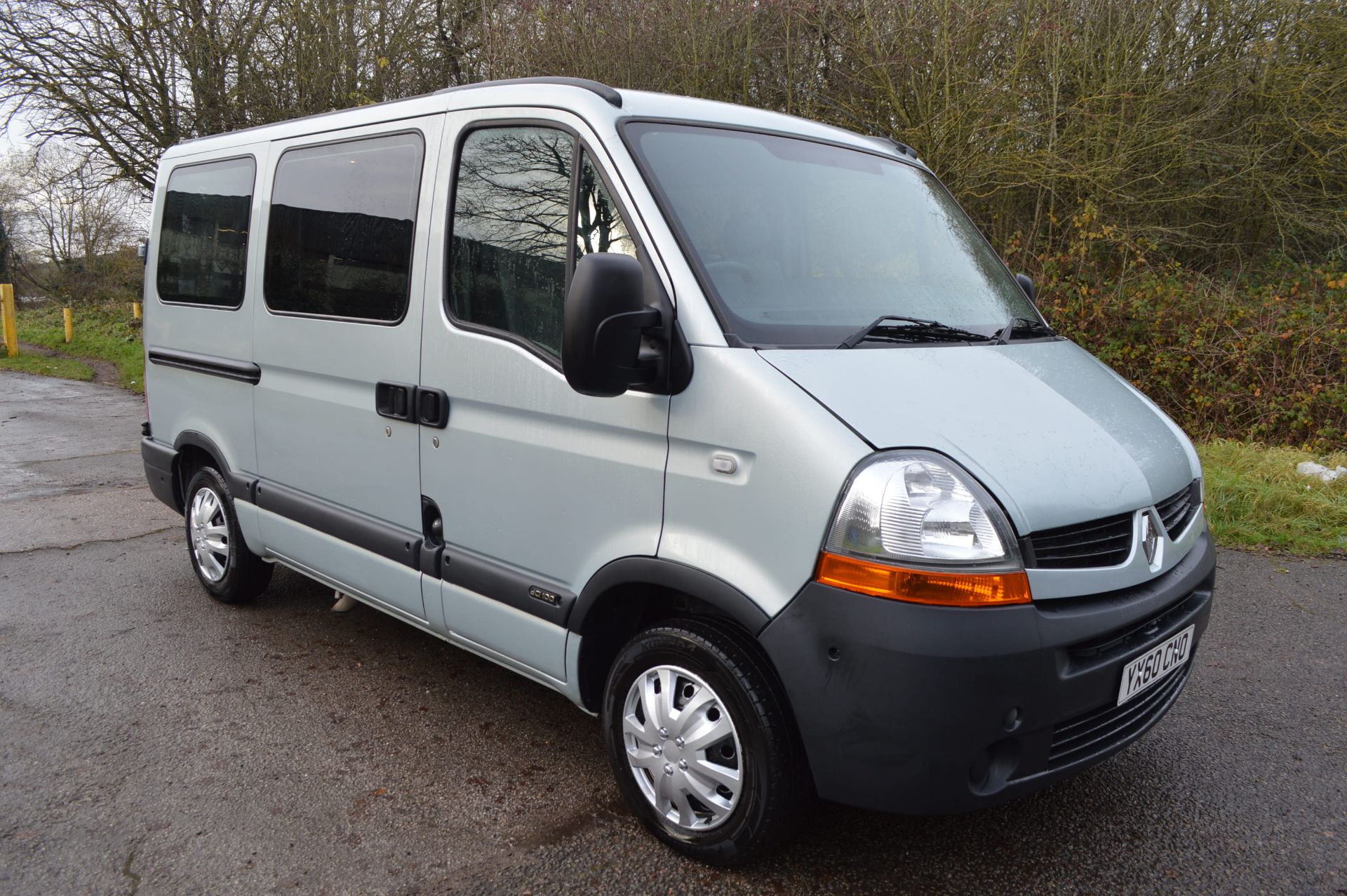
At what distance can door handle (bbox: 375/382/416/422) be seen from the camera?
343 cm

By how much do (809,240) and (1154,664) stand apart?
1.53 meters

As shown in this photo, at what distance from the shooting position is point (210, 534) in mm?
4875

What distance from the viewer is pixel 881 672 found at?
2266mm

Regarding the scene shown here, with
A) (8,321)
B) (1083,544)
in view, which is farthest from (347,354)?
(8,321)

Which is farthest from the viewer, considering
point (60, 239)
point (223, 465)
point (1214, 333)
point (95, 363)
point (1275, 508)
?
point (60, 239)

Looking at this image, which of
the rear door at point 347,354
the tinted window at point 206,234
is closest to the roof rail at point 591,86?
the rear door at point 347,354

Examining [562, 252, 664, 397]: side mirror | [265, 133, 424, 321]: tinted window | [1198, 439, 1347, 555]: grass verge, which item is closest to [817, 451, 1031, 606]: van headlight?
[562, 252, 664, 397]: side mirror

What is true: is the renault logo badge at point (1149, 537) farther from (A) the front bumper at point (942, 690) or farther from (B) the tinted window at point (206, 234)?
(B) the tinted window at point (206, 234)

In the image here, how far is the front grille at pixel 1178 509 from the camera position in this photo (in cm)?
275

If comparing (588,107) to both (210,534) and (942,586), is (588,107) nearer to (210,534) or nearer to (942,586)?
(942,586)

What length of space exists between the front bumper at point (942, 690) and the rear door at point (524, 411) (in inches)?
24.0

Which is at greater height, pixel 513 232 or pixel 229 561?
pixel 513 232

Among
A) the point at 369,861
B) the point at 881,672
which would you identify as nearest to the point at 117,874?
the point at 369,861

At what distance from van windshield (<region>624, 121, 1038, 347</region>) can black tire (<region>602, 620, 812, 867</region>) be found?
2.63 ft
